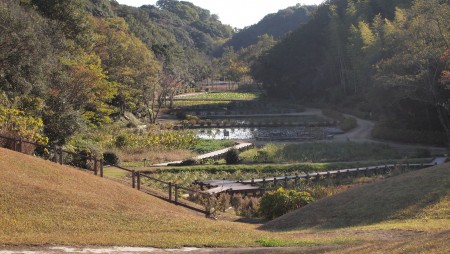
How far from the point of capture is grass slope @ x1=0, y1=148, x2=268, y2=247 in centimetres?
1318

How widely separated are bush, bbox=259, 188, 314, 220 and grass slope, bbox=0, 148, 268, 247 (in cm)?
479

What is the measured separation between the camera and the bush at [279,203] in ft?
70.0

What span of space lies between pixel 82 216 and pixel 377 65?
130 ft

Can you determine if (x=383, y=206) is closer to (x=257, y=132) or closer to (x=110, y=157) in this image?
(x=110, y=157)

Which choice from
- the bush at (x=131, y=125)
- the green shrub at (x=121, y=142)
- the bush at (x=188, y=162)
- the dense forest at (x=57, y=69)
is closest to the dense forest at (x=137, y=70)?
the dense forest at (x=57, y=69)

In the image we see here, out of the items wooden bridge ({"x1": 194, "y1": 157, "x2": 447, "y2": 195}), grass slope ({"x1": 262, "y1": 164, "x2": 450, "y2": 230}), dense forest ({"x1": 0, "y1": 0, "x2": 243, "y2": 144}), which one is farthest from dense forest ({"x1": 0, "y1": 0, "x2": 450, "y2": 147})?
grass slope ({"x1": 262, "y1": 164, "x2": 450, "y2": 230})

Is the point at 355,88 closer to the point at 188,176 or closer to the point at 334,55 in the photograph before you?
the point at 334,55

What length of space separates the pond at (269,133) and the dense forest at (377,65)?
6009mm

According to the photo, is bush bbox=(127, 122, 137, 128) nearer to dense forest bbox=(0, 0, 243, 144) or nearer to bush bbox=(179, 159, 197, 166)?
dense forest bbox=(0, 0, 243, 144)

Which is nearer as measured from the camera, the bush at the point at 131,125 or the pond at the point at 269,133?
the pond at the point at 269,133

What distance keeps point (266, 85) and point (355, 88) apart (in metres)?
30.2

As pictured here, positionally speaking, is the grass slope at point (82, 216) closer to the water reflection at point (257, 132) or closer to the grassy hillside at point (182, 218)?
the grassy hillside at point (182, 218)

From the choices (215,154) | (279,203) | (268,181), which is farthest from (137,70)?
(279,203)

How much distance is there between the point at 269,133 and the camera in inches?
2362
